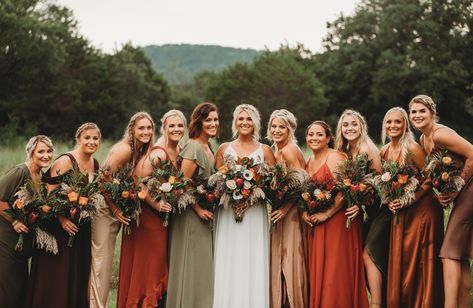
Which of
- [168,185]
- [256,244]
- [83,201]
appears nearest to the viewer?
[83,201]

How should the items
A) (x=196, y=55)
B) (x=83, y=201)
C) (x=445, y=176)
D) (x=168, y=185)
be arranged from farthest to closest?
(x=196, y=55), (x=168, y=185), (x=83, y=201), (x=445, y=176)

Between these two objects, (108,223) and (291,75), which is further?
(291,75)

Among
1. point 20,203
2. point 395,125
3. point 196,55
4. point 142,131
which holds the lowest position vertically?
point 20,203

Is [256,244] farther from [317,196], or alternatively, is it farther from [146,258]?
[146,258]

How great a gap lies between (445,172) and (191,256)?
359cm

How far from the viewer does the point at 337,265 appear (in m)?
7.78

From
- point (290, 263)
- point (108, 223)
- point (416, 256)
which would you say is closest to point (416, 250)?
point (416, 256)

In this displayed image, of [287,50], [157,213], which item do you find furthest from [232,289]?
[287,50]

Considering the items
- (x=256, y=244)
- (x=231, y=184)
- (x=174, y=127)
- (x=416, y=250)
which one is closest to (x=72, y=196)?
(x=174, y=127)

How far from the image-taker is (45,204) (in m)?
7.49

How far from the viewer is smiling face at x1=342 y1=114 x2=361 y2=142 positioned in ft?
27.0

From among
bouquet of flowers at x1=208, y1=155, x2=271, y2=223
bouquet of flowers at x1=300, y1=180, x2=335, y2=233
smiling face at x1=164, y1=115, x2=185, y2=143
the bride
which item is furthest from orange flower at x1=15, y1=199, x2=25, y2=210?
bouquet of flowers at x1=300, y1=180, x2=335, y2=233

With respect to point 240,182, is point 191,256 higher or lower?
lower

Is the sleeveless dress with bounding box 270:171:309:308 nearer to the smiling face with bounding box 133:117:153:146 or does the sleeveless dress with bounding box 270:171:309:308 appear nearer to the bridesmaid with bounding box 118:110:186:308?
the bridesmaid with bounding box 118:110:186:308
